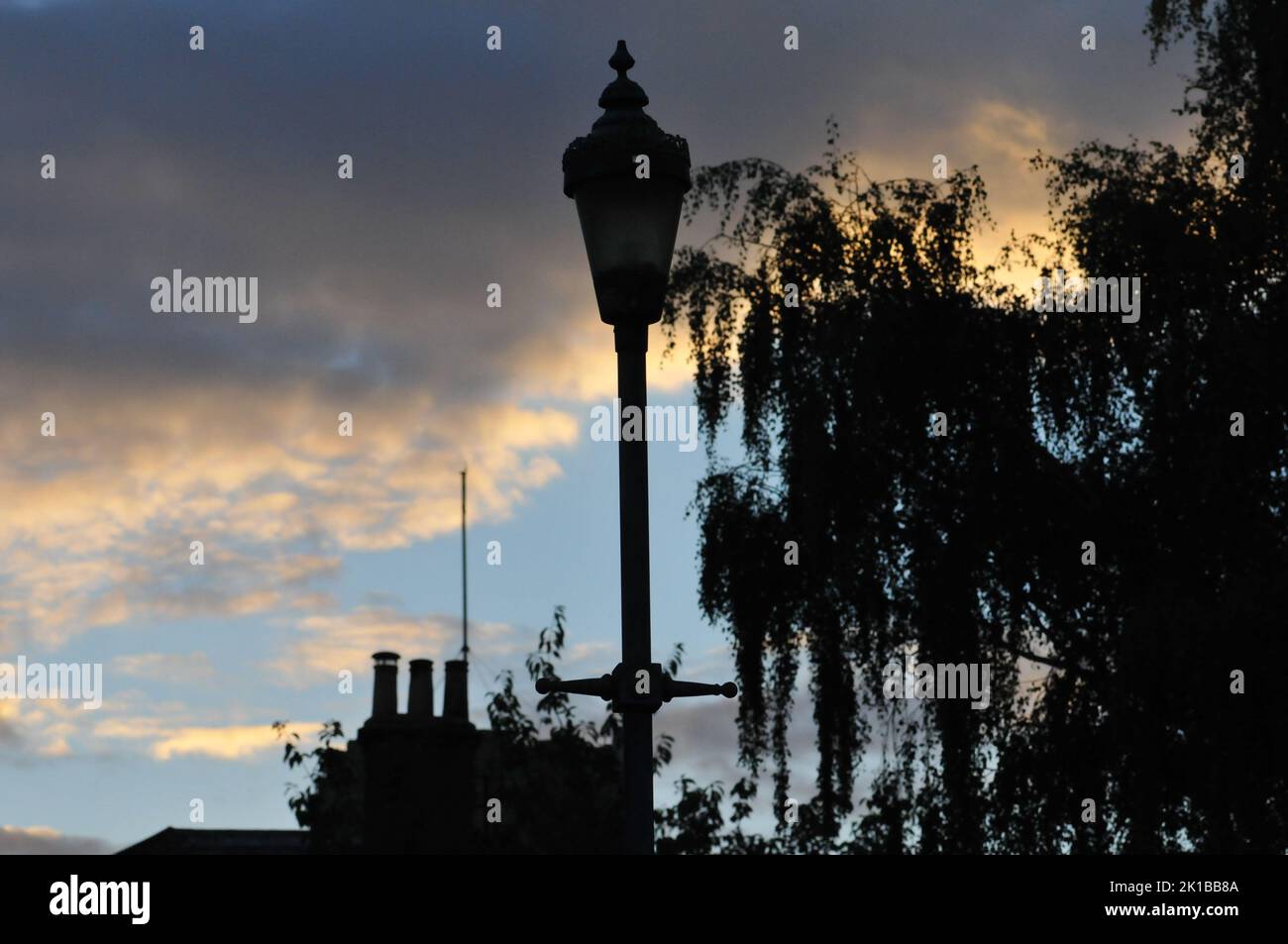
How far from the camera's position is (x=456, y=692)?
34.7 m

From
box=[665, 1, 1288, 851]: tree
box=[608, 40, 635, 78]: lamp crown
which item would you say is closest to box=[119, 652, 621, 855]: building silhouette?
box=[665, 1, 1288, 851]: tree

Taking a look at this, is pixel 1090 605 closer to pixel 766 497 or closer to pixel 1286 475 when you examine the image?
pixel 1286 475

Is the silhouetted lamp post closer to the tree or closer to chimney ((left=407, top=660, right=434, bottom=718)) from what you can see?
the tree

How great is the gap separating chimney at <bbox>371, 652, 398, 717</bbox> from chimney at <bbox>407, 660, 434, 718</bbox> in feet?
0.88

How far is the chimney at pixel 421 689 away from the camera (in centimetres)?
3341

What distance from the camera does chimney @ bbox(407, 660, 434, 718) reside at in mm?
33406

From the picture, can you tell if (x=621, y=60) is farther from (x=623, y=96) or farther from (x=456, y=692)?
(x=456, y=692)

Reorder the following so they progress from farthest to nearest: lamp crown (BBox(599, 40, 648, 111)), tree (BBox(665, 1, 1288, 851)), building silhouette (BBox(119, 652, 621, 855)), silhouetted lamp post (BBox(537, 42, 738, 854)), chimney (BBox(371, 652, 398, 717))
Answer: chimney (BBox(371, 652, 398, 717))
building silhouette (BBox(119, 652, 621, 855))
tree (BBox(665, 1, 1288, 851))
lamp crown (BBox(599, 40, 648, 111))
silhouetted lamp post (BBox(537, 42, 738, 854))

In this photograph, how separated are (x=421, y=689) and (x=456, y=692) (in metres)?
1.12

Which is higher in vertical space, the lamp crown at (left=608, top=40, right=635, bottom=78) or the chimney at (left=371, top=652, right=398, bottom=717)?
the lamp crown at (left=608, top=40, right=635, bottom=78)

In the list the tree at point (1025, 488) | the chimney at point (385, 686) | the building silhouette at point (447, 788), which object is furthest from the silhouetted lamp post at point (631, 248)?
the chimney at point (385, 686)

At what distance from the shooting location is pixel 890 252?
21094 mm
